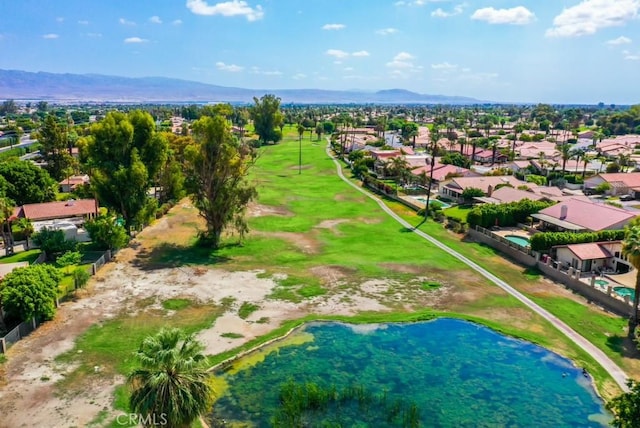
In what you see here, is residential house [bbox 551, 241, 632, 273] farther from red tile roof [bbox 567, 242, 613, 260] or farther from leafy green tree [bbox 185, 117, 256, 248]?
leafy green tree [bbox 185, 117, 256, 248]

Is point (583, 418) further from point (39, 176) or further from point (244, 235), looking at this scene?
point (39, 176)

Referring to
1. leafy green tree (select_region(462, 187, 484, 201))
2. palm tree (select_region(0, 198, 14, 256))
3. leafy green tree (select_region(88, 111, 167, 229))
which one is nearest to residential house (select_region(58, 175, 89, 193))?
palm tree (select_region(0, 198, 14, 256))

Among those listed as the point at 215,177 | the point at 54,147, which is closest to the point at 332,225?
the point at 215,177

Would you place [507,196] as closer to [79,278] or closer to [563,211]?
[563,211]

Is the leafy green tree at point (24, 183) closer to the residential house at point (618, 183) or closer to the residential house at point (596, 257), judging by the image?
the residential house at point (596, 257)

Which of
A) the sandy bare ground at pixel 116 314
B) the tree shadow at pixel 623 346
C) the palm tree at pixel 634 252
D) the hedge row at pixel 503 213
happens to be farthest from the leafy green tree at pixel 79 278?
the hedge row at pixel 503 213
